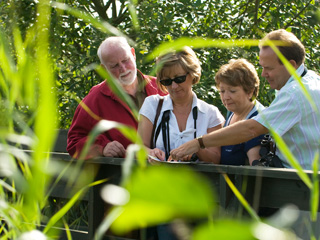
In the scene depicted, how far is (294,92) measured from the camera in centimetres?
273

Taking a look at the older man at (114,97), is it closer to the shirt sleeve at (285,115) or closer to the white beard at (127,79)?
the white beard at (127,79)

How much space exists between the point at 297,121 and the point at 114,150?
1211mm

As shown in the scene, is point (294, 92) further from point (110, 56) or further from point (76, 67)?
point (76, 67)

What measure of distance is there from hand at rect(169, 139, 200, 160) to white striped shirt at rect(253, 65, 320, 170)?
0.34 metres

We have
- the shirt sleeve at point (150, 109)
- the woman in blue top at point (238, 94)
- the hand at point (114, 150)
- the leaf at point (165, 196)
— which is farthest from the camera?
the hand at point (114, 150)

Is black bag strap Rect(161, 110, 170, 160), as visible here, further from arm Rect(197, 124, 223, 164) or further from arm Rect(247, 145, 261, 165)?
arm Rect(247, 145, 261, 165)

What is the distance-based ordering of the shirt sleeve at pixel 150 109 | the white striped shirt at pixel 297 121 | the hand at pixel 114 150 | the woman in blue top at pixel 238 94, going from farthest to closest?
the hand at pixel 114 150 → the shirt sleeve at pixel 150 109 → the woman in blue top at pixel 238 94 → the white striped shirt at pixel 297 121

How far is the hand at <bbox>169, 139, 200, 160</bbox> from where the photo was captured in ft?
9.32

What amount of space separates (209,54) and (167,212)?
5.48m

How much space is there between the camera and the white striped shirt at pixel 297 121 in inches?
107

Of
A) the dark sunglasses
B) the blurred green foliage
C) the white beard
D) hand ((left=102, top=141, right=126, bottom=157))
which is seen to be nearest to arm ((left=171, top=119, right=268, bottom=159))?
the dark sunglasses

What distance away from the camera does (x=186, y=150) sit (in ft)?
9.33

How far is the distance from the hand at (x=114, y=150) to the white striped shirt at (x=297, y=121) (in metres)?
1.02

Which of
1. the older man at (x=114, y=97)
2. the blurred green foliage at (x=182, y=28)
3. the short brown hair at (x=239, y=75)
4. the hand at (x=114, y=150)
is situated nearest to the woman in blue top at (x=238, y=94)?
the short brown hair at (x=239, y=75)
